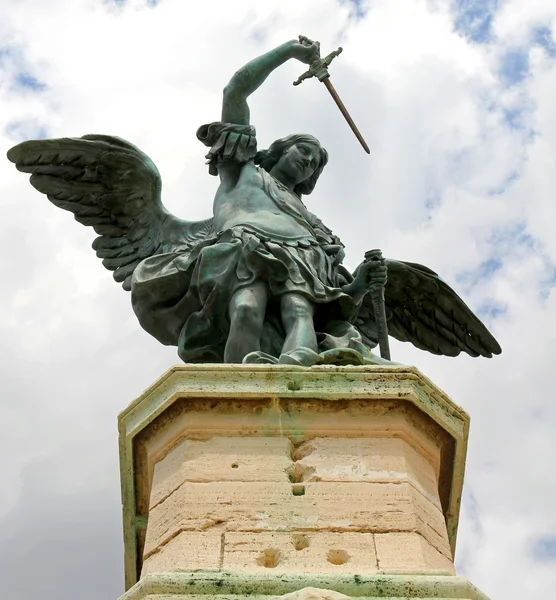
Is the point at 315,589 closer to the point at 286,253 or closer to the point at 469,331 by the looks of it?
Answer: the point at 286,253

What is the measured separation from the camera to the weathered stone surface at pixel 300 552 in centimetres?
574

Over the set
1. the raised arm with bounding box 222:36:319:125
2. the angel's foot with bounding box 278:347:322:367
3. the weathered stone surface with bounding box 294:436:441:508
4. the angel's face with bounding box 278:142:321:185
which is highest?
the raised arm with bounding box 222:36:319:125

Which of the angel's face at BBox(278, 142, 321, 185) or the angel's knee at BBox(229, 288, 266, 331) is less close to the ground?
the angel's face at BBox(278, 142, 321, 185)

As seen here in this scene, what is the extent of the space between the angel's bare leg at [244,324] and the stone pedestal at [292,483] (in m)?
0.87

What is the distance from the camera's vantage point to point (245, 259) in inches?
319

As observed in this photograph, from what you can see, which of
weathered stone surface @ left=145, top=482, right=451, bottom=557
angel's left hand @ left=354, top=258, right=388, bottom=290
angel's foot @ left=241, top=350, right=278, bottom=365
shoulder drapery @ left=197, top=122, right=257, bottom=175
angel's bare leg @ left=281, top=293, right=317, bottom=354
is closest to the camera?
weathered stone surface @ left=145, top=482, right=451, bottom=557

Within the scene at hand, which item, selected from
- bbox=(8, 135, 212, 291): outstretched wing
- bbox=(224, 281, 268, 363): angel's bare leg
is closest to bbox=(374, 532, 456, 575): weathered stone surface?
bbox=(224, 281, 268, 363): angel's bare leg

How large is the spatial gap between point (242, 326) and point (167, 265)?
37.5 inches

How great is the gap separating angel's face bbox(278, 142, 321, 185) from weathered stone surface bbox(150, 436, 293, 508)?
10.1ft

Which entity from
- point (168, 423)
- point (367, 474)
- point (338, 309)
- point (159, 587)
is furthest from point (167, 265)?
point (159, 587)

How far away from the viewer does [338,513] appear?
609cm

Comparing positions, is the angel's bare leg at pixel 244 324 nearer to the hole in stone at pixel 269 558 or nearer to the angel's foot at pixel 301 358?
the angel's foot at pixel 301 358

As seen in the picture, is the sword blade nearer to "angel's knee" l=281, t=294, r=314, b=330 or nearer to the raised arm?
the raised arm

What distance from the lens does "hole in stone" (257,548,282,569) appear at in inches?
227
